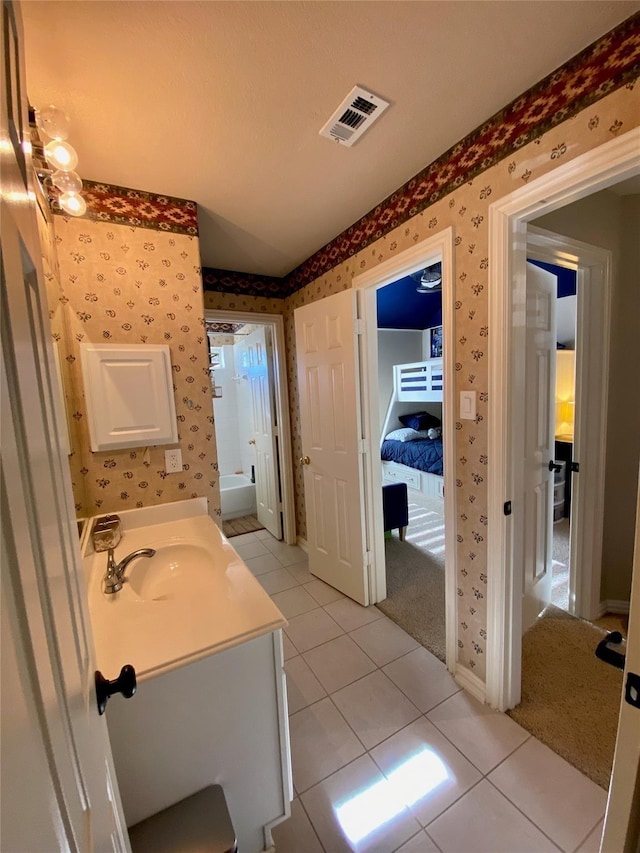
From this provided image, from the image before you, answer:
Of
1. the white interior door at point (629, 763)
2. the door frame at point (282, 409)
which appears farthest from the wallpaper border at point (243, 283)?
the white interior door at point (629, 763)

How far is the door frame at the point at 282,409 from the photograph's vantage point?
9.69ft

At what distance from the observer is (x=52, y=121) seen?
105cm

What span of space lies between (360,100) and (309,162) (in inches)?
14.3

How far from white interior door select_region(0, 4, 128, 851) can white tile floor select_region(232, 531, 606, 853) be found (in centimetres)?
103

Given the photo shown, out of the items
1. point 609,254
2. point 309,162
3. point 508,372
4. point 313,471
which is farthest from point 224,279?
point 609,254

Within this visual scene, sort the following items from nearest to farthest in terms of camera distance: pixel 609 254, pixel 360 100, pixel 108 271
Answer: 1. pixel 360 100
2. pixel 108 271
3. pixel 609 254

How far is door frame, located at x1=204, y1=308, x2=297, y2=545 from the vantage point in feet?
9.69

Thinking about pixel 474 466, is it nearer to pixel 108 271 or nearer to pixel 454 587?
pixel 454 587

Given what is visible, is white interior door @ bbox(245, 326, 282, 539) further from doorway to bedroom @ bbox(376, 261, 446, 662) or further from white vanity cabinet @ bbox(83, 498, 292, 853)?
white vanity cabinet @ bbox(83, 498, 292, 853)

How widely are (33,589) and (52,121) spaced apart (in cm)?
142

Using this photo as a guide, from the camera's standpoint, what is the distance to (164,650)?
0.90 m

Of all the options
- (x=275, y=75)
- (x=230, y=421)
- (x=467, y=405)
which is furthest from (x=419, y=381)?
(x=275, y=75)

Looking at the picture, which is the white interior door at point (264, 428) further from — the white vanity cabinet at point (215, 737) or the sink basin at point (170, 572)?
the white vanity cabinet at point (215, 737)

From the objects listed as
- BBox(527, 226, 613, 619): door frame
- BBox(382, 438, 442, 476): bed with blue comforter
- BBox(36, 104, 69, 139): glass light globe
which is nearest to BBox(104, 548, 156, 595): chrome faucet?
BBox(36, 104, 69, 139): glass light globe
